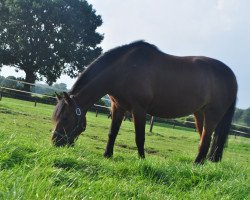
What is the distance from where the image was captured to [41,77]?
148 ft

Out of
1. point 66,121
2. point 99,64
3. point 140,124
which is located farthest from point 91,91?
point 140,124

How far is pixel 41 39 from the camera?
44344 millimetres

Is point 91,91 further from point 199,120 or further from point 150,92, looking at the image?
point 199,120

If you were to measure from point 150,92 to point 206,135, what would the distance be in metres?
1.74

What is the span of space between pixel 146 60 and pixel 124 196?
4335 mm

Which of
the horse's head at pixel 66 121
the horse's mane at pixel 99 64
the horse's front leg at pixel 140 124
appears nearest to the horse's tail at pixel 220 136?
the horse's front leg at pixel 140 124

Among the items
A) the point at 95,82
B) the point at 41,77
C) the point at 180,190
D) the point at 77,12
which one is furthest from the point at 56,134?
the point at 77,12

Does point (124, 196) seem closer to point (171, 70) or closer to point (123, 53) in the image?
point (123, 53)

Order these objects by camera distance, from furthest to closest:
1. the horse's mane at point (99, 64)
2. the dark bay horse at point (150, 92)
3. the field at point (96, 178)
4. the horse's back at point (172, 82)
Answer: the horse's back at point (172, 82), the horse's mane at point (99, 64), the dark bay horse at point (150, 92), the field at point (96, 178)

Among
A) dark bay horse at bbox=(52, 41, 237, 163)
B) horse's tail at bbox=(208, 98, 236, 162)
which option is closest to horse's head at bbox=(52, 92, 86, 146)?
dark bay horse at bbox=(52, 41, 237, 163)

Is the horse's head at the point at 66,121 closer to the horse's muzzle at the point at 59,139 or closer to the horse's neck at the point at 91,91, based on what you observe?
the horse's muzzle at the point at 59,139

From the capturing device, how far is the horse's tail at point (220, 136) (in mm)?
8617

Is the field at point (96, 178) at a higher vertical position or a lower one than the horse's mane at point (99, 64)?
lower

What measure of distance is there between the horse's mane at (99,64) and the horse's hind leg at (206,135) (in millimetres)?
2326
